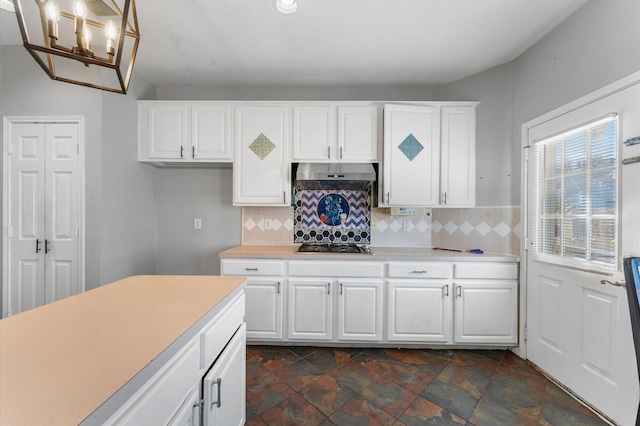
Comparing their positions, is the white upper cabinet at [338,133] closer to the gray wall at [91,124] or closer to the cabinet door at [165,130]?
the cabinet door at [165,130]

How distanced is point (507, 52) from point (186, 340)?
307 cm

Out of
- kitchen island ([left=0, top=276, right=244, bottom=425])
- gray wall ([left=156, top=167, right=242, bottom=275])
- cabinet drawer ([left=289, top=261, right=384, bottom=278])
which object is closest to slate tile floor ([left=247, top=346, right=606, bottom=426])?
cabinet drawer ([left=289, top=261, right=384, bottom=278])

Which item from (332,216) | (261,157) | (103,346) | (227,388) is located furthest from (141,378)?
(332,216)

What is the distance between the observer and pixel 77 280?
2221 mm

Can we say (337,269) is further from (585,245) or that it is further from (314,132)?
(585,245)

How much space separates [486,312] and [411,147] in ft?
5.42

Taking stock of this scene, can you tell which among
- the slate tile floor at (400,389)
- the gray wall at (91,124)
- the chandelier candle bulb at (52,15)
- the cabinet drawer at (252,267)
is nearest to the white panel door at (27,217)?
the gray wall at (91,124)

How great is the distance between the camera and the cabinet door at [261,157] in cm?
253

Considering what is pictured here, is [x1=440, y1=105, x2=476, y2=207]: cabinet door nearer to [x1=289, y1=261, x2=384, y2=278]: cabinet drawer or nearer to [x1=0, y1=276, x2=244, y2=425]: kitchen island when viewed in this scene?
[x1=289, y1=261, x2=384, y2=278]: cabinet drawer

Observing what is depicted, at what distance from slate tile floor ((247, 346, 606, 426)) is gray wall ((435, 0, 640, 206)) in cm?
145

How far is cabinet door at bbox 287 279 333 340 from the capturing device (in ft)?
7.55

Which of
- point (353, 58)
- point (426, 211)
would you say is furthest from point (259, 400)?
point (353, 58)

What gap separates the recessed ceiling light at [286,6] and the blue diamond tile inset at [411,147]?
1.43m

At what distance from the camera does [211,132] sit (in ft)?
8.38
